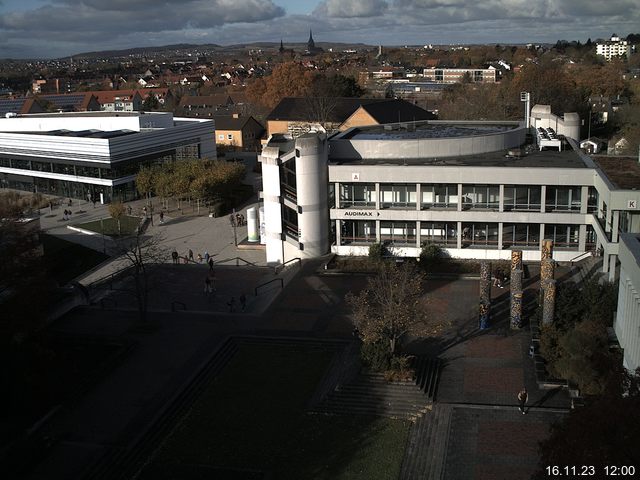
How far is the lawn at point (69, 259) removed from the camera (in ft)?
149

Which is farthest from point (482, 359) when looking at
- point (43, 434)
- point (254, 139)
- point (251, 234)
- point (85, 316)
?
point (254, 139)

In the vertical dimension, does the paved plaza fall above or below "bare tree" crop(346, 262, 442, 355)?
below

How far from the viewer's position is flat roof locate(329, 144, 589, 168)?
41562 millimetres

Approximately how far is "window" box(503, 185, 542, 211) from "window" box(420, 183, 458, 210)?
9.60 ft

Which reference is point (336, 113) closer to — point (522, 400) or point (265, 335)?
point (265, 335)

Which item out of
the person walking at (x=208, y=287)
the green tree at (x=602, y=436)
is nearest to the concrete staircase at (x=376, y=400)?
the green tree at (x=602, y=436)

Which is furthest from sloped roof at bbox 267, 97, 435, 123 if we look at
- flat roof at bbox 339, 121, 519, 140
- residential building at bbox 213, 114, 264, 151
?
flat roof at bbox 339, 121, 519, 140

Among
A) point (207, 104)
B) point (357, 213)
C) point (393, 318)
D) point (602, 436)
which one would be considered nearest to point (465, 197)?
point (357, 213)

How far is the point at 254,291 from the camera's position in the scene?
3747cm

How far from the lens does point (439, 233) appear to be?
41.7 m

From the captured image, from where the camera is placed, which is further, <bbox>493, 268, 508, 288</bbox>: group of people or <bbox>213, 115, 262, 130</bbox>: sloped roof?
<bbox>213, 115, 262, 130</bbox>: sloped roof

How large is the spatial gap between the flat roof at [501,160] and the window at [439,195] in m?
1.90

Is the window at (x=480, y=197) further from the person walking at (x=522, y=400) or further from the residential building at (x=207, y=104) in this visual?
the residential building at (x=207, y=104)

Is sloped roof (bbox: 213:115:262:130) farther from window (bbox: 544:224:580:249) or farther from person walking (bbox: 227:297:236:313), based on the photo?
person walking (bbox: 227:297:236:313)
